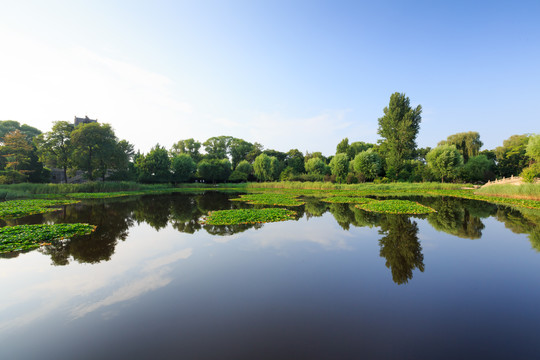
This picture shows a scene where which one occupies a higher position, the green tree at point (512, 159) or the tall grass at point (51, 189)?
the green tree at point (512, 159)

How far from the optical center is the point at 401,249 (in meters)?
9.42

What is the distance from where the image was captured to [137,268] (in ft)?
25.6

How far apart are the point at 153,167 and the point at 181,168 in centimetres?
687

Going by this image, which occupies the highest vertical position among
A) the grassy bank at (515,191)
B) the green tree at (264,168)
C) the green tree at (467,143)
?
the green tree at (467,143)

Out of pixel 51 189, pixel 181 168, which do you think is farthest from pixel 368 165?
pixel 51 189

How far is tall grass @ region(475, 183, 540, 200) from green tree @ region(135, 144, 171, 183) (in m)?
60.7

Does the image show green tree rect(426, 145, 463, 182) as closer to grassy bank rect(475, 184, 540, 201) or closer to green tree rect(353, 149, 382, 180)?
green tree rect(353, 149, 382, 180)

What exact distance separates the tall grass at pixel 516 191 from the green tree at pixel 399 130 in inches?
723

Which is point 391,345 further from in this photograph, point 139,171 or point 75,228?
point 139,171

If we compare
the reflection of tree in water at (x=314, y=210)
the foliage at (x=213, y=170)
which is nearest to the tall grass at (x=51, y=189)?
the foliage at (x=213, y=170)

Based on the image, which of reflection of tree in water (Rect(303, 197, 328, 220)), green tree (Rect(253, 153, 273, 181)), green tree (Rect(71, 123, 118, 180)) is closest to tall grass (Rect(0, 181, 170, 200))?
green tree (Rect(71, 123, 118, 180))

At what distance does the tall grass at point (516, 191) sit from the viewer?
981 inches

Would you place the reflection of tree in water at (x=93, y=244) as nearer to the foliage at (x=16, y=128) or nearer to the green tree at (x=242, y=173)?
the green tree at (x=242, y=173)

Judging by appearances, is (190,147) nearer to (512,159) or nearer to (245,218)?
(245,218)
